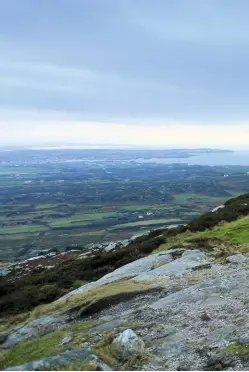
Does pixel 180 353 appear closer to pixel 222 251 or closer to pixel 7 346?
pixel 7 346

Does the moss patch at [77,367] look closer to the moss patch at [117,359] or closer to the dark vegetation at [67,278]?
the moss patch at [117,359]

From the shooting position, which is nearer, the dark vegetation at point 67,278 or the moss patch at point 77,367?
the moss patch at point 77,367

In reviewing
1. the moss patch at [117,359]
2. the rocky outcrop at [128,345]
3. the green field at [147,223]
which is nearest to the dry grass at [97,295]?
the rocky outcrop at [128,345]

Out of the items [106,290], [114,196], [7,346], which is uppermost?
[106,290]

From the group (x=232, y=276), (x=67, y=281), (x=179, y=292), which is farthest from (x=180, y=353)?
(x=67, y=281)

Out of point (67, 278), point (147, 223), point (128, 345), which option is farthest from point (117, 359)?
point (147, 223)

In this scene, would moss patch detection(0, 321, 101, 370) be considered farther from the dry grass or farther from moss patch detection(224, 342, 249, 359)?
moss patch detection(224, 342, 249, 359)

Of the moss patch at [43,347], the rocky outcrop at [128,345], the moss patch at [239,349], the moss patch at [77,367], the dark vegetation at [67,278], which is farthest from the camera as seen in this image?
the dark vegetation at [67,278]

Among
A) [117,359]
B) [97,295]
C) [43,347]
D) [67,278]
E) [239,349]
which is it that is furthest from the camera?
[67,278]

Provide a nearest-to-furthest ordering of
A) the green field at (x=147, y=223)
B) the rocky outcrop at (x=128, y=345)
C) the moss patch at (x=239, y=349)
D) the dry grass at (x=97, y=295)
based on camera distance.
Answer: the moss patch at (x=239, y=349), the rocky outcrop at (x=128, y=345), the dry grass at (x=97, y=295), the green field at (x=147, y=223)

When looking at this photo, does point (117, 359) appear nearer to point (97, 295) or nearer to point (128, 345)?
point (128, 345)

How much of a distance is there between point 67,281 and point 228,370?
18490mm

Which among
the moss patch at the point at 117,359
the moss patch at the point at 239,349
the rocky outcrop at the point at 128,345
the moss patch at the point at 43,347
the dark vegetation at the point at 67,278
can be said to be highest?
the moss patch at the point at 239,349

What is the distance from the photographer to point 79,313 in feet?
60.9
